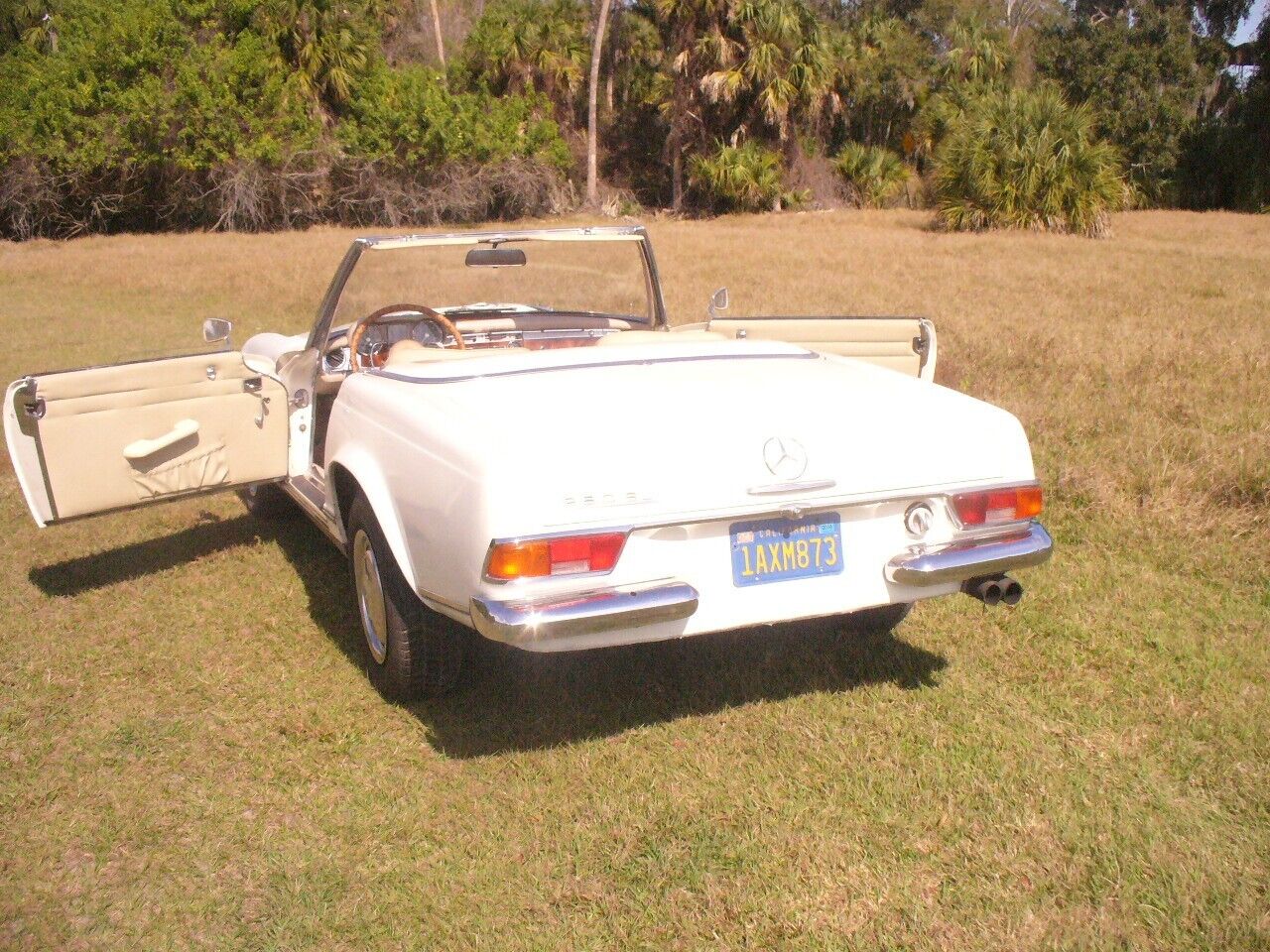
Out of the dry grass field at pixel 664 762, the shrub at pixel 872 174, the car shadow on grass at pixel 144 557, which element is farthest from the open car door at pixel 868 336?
the shrub at pixel 872 174

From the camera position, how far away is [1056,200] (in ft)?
69.6

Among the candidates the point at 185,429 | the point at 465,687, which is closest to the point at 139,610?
the point at 185,429

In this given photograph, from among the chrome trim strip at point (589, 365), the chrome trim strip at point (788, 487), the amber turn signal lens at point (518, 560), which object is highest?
the chrome trim strip at point (589, 365)

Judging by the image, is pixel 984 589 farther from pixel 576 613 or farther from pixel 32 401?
pixel 32 401

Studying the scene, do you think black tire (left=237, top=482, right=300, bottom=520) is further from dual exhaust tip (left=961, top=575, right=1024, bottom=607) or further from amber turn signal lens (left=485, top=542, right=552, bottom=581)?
dual exhaust tip (left=961, top=575, right=1024, bottom=607)

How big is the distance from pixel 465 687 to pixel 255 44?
93.4 feet

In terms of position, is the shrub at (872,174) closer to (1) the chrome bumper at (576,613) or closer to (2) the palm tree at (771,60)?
(2) the palm tree at (771,60)

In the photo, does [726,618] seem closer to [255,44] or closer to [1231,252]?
[1231,252]

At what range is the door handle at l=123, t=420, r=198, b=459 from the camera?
4.48 metres

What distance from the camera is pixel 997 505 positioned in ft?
11.2

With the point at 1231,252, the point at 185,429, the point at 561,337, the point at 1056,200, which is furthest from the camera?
the point at 1056,200

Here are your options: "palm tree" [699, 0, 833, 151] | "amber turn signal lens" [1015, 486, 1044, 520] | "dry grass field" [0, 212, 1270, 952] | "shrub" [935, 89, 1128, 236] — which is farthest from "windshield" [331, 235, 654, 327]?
"palm tree" [699, 0, 833, 151]

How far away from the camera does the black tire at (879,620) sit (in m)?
4.20

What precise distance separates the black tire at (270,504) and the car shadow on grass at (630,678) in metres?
1.29
